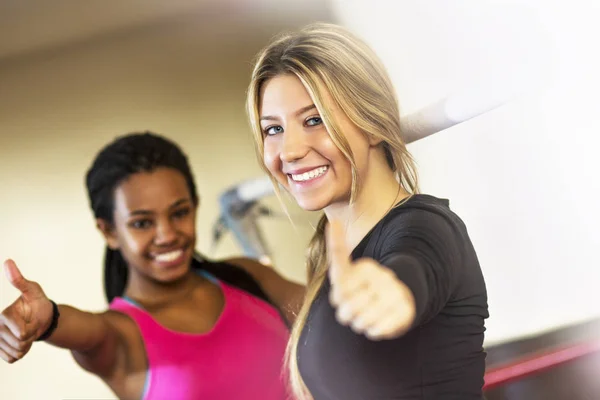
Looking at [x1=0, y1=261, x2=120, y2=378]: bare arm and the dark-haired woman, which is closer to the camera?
[x1=0, y1=261, x2=120, y2=378]: bare arm

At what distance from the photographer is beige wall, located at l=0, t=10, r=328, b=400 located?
0.79 meters

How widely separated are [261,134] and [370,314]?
23 cm

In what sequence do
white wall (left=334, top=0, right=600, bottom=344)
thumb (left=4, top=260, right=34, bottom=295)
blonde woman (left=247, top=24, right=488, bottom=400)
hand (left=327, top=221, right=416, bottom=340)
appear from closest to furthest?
hand (left=327, top=221, right=416, bottom=340) → blonde woman (left=247, top=24, right=488, bottom=400) → thumb (left=4, top=260, right=34, bottom=295) → white wall (left=334, top=0, right=600, bottom=344)

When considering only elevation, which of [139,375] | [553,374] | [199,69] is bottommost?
[553,374]

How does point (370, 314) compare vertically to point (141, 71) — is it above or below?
below

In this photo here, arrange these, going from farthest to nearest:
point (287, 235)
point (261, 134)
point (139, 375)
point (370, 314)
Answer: point (287, 235) < point (139, 375) < point (261, 134) < point (370, 314)

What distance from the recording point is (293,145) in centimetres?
53

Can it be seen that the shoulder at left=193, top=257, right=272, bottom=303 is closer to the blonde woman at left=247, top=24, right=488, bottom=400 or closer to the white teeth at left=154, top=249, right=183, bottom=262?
the white teeth at left=154, top=249, right=183, bottom=262

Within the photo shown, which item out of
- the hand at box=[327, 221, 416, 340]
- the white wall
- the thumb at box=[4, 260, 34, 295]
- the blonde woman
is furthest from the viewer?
the white wall

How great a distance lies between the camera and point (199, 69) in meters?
0.86

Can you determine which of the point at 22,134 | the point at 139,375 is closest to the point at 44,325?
the point at 139,375


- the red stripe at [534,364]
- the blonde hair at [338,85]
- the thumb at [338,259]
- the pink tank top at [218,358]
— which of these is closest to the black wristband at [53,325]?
the pink tank top at [218,358]

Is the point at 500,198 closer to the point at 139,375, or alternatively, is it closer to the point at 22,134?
the point at 139,375

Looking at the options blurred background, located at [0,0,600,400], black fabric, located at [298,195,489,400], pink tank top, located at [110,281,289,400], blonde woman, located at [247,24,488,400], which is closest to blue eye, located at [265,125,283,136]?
blonde woman, located at [247,24,488,400]
